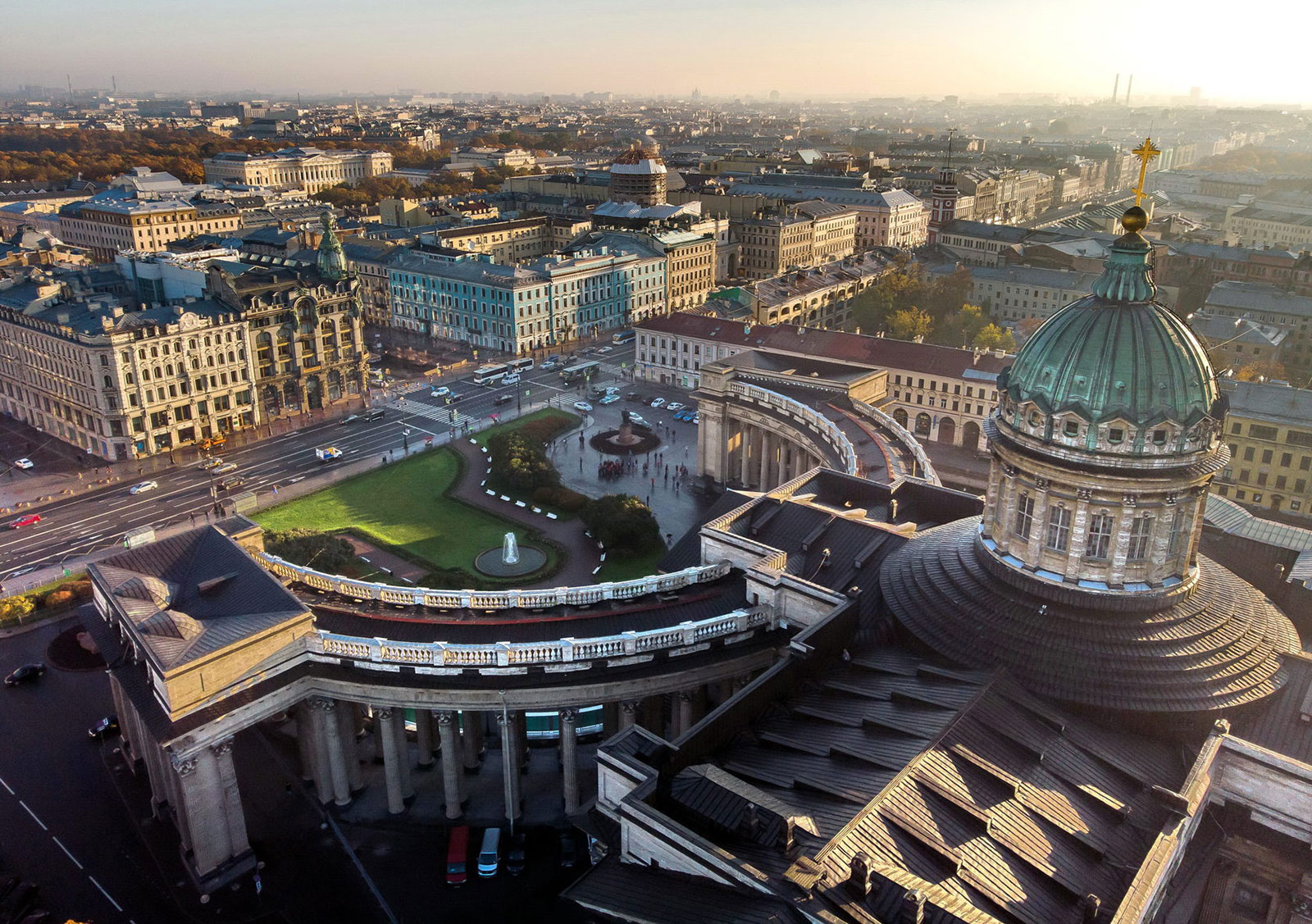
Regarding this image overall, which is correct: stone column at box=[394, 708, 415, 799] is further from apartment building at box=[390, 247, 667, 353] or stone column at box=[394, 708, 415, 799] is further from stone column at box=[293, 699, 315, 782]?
apartment building at box=[390, 247, 667, 353]

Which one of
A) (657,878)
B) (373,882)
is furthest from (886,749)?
(373,882)

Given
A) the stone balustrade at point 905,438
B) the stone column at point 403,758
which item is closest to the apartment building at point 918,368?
the stone balustrade at point 905,438

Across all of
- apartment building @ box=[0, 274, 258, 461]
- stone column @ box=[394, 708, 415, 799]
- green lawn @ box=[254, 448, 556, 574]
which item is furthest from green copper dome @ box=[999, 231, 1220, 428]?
apartment building @ box=[0, 274, 258, 461]

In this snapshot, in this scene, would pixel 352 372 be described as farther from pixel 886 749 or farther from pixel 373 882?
pixel 886 749

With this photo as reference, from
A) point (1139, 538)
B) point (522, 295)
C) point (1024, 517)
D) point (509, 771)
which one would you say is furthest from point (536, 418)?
point (1139, 538)

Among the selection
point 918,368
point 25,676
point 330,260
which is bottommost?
point 25,676

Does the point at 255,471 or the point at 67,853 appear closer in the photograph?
the point at 67,853

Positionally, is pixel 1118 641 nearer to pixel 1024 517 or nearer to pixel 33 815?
pixel 1024 517

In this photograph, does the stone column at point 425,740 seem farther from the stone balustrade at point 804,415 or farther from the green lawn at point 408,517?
the stone balustrade at point 804,415
